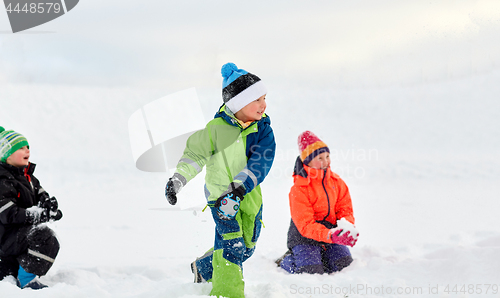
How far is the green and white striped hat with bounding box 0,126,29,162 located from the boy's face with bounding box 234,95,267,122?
6.97 feet

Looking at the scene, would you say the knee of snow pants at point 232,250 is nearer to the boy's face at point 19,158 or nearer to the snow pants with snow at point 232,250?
the snow pants with snow at point 232,250

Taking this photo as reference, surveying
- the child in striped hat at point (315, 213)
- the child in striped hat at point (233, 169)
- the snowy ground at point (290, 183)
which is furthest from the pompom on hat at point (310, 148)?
the child in striped hat at point (233, 169)

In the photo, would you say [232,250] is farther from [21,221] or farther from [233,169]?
[21,221]

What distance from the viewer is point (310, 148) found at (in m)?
4.05

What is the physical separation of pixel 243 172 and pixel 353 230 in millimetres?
1509

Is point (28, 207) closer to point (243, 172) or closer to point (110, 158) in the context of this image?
point (243, 172)

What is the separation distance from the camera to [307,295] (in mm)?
2809

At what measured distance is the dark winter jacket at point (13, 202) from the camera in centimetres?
327

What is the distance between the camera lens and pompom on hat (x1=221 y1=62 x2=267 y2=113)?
2730 millimetres

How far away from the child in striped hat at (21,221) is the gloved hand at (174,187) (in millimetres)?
1698

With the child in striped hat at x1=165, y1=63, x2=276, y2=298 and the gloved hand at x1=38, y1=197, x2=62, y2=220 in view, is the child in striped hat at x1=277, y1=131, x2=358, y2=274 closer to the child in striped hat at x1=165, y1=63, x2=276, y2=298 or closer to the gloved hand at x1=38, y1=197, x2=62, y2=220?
the child in striped hat at x1=165, y1=63, x2=276, y2=298

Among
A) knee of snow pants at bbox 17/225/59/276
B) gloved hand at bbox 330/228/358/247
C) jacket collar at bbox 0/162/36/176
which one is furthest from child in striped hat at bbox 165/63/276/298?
jacket collar at bbox 0/162/36/176

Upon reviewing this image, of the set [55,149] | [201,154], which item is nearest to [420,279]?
[201,154]

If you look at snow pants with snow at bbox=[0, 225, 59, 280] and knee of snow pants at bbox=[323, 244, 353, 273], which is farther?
knee of snow pants at bbox=[323, 244, 353, 273]
